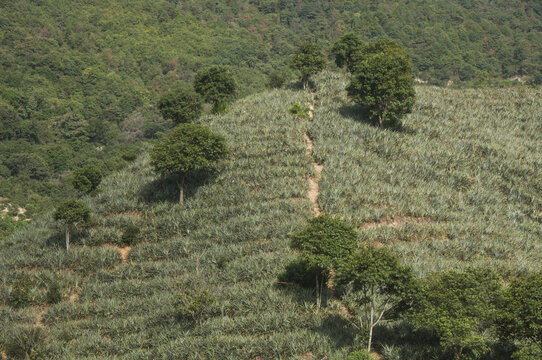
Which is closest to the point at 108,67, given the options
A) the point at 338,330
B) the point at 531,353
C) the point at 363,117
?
the point at 363,117

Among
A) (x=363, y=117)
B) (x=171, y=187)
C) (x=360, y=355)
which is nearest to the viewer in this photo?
(x=360, y=355)

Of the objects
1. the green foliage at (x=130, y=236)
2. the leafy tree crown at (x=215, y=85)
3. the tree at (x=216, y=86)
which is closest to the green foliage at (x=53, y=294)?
the green foliage at (x=130, y=236)

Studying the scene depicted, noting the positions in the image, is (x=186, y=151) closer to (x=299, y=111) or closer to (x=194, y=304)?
(x=194, y=304)

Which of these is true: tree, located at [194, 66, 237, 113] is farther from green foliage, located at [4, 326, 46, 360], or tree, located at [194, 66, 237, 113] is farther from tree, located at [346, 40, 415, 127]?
green foliage, located at [4, 326, 46, 360]

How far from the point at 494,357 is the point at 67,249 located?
98.8ft

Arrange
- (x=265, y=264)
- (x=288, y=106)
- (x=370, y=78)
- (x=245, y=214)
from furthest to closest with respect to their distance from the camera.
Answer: (x=288, y=106) → (x=370, y=78) → (x=245, y=214) → (x=265, y=264)

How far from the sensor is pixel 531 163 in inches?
1560

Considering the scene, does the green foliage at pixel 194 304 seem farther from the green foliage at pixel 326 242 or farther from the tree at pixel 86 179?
the tree at pixel 86 179

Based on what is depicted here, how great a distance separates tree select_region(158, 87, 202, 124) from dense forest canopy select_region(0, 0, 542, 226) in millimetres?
50957

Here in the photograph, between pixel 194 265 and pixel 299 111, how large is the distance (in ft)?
72.1

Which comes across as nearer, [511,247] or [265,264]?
[265,264]

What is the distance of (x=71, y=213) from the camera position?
3378cm

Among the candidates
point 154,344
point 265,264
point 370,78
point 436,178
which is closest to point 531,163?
point 436,178

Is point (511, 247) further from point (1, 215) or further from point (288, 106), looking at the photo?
point (1, 215)
